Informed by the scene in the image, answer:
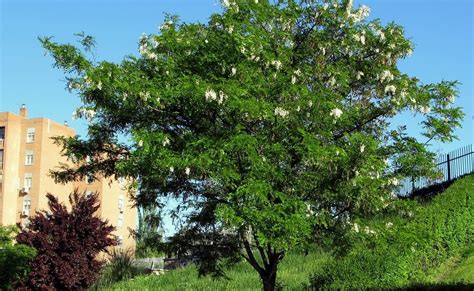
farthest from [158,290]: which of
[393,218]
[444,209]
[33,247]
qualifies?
[393,218]

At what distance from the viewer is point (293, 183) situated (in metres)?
8.62

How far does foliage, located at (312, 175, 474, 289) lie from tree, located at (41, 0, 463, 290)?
0.44 metres

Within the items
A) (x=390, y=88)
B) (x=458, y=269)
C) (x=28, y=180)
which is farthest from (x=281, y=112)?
(x=28, y=180)

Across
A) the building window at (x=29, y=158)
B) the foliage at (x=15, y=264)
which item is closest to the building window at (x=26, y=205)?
the building window at (x=29, y=158)

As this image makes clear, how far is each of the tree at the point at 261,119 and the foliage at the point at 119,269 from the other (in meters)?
12.5

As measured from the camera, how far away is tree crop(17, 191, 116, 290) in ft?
60.2

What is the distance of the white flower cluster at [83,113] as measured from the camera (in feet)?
29.6

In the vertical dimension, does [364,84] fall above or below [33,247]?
above

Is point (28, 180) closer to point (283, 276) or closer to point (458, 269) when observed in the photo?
point (283, 276)

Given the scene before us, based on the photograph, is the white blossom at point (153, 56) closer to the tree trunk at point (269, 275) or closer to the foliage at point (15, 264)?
the tree trunk at point (269, 275)

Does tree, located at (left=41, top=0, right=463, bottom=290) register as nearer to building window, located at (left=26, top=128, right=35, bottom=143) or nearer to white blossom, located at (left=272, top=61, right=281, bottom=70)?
white blossom, located at (left=272, top=61, right=281, bottom=70)

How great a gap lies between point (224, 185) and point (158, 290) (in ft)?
33.3

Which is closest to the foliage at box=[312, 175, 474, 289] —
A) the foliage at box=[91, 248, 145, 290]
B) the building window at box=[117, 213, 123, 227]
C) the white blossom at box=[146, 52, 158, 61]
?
the white blossom at box=[146, 52, 158, 61]

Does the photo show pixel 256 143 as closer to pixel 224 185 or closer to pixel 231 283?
pixel 224 185
